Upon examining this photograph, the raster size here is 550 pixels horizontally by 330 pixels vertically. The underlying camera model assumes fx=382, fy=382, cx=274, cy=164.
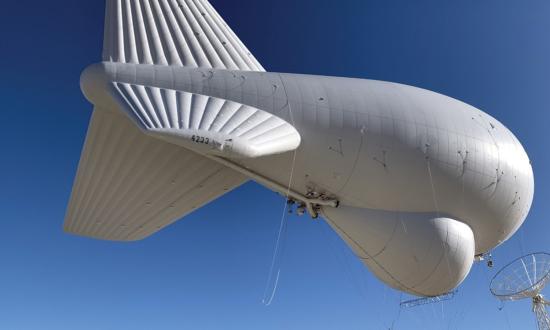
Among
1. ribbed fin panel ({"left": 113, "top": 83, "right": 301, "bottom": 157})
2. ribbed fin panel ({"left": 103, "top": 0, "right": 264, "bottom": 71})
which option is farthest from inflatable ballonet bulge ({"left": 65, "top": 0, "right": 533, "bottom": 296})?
ribbed fin panel ({"left": 113, "top": 83, "right": 301, "bottom": 157})

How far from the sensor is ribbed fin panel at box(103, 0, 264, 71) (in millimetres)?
14727

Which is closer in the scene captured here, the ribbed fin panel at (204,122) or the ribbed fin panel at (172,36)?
the ribbed fin panel at (204,122)

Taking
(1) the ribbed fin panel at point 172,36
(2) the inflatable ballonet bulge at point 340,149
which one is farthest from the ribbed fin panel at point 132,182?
(1) the ribbed fin panel at point 172,36

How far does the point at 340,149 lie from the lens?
1520 cm

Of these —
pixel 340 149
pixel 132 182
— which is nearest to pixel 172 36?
pixel 132 182

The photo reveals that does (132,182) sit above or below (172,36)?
below

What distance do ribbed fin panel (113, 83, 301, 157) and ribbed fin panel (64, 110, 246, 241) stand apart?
3788 mm

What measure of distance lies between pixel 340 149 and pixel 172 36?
842 centimetres

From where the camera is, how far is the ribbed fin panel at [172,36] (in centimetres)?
1473

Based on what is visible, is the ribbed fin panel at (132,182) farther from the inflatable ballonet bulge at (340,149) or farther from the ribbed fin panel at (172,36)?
the ribbed fin panel at (172,36)

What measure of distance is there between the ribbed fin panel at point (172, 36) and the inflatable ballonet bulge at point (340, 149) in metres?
0.05

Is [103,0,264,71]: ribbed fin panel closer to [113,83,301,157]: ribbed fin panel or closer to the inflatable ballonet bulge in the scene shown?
the inflatable ballonet bulge

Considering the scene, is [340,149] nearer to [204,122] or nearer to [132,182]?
[204,122]

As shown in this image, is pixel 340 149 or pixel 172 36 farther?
pixel 172 36
